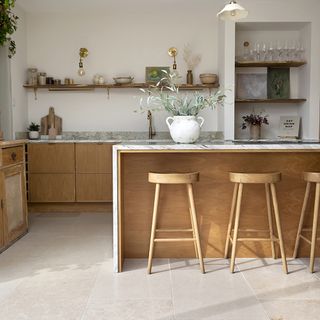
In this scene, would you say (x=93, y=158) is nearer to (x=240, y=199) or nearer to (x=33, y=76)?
(x=33, y=76)

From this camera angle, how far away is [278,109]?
6.05 m

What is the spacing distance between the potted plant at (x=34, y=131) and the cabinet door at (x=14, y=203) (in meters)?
1.64

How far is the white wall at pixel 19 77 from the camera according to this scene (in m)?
5.46

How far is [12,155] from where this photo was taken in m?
3.95

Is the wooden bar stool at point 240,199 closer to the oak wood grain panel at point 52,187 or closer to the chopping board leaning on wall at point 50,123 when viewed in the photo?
the oak wood grain panel at point 52,187

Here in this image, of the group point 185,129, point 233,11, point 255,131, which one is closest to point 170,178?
point 185,129

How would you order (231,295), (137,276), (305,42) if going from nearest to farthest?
(231,295), (137,276), (305,42)

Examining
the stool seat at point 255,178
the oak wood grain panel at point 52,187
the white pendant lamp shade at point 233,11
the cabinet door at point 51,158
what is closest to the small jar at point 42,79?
the cabinet door at point 51,158

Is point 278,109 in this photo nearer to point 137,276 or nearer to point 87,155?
point 87,155

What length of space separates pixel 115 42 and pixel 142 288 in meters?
4.05

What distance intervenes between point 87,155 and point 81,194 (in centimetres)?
52

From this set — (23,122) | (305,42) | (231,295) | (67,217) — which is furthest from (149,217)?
(305,42)

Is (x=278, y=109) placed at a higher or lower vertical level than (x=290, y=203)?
higher

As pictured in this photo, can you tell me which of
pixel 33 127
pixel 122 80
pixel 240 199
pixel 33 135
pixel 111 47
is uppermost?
pixel 111 47
